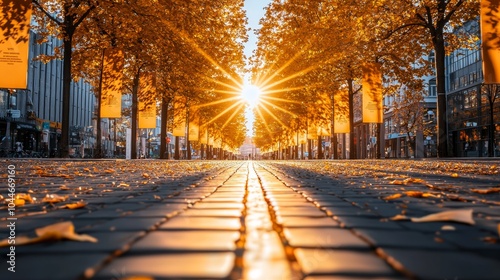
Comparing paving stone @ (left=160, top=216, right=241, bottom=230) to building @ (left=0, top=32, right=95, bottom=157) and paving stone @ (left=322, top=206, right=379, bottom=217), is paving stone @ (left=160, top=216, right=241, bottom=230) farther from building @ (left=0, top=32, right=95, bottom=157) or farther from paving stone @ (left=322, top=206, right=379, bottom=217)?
building @ (left=0, top=32, right=95, bottom=157)

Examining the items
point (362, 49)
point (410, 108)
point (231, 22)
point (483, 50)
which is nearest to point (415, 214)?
point (483, 50)

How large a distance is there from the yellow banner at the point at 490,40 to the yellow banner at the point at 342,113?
18.2 meters

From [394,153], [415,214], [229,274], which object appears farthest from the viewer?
[394,153]

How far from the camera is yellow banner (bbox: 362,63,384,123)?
75.3 ft

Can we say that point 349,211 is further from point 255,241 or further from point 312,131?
point 312,131

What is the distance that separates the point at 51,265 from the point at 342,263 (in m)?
1.26

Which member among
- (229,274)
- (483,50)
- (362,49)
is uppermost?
(362,49)

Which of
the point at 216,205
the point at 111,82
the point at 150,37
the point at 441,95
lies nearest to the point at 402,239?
the point at 216,205

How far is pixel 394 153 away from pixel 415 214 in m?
69.5

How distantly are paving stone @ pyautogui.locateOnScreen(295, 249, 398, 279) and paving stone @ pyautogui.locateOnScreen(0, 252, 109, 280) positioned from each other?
3.01 ft

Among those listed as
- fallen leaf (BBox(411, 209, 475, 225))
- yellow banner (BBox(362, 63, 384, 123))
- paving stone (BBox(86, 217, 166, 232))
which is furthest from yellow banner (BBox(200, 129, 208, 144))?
fallen leaf (BBox(411, 209, 475, 225))

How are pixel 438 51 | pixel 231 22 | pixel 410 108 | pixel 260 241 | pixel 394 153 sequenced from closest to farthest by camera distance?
pixel 260 241
pixel 438 51
pixel 231 22
pixel 410 108
pixel 394 153

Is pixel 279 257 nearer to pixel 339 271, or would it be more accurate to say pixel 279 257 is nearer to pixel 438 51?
pixel 339 271

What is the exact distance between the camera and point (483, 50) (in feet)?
41.2
